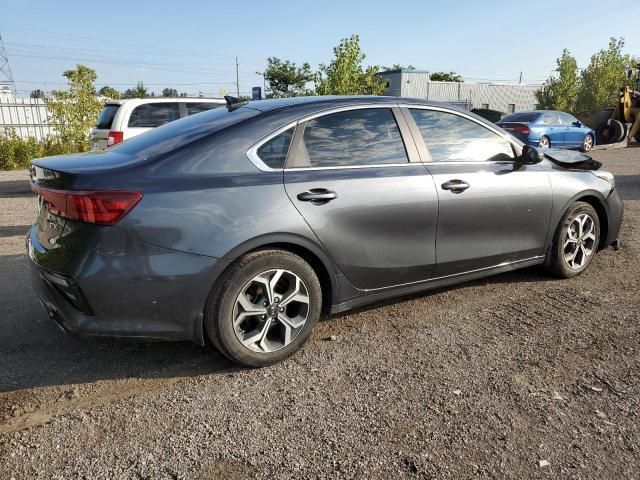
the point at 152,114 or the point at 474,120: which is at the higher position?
the point at 474,120

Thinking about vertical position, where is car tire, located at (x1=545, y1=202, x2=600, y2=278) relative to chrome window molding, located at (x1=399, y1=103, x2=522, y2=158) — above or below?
below

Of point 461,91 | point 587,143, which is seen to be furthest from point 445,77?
point 587,143

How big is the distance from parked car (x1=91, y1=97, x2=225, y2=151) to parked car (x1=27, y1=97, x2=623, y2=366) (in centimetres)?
643

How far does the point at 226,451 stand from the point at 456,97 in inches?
2141

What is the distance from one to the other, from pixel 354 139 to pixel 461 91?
52370mm

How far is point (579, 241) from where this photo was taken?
452 centimetres

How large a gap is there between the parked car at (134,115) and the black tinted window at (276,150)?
692cm

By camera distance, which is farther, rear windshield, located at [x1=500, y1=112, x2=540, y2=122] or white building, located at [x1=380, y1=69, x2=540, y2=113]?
white building, located at [x1=380, y1=69, x2=540, y2=113]

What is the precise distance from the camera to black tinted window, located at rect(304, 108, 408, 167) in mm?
3256

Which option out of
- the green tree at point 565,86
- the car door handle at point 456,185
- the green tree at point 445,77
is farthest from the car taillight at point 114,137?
the green tree at point 445,77

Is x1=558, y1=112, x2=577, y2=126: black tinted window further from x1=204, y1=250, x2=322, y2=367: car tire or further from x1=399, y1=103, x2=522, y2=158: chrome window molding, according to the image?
x1=204, y1=250, x2=322, y2=367: car tire

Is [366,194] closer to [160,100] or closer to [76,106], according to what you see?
[160,100]

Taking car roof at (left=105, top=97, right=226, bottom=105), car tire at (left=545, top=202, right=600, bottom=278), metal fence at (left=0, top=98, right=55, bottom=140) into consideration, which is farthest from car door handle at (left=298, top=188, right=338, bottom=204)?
metal fence at (left=0, top=98, right=55, bottom=140)

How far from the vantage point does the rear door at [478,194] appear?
144 inches
